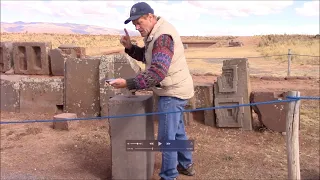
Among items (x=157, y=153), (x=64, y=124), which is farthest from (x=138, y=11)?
(x=64, y=124)

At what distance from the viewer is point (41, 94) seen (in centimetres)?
859

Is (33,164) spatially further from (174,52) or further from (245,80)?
(245,80)

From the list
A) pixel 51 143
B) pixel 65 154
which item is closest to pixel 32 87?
pixel 51 143

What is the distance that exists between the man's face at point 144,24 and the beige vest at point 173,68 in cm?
6

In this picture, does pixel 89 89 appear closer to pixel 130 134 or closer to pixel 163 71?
pixel 130 134

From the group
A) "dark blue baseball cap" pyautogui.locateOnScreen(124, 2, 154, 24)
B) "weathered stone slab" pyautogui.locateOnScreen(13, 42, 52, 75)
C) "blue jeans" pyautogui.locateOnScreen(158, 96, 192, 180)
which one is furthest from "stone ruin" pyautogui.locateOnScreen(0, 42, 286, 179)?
"dark blue baseball cap" pyautogui.locateOnScreen(124, 2, 154, 24)

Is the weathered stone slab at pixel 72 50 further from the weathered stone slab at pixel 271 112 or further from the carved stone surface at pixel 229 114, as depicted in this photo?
the weathered stone slab at pixel 271 112

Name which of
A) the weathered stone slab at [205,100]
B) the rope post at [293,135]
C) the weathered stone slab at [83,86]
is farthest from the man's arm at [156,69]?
the weathered stone slab at [83,86]

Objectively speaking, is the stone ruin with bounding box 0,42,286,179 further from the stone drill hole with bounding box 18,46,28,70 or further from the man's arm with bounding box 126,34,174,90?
the man's arm with bounding box 126,34,174,90

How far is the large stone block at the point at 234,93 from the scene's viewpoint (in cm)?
685

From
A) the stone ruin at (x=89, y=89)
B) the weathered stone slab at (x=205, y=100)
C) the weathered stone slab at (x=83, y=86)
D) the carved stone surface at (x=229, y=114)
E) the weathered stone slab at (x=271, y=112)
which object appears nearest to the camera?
the weathered stone slab at (x=271, y=112)

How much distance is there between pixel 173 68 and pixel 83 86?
4613mm

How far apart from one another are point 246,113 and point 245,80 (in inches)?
23.6

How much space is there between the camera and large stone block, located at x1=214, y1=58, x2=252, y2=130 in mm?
6848
